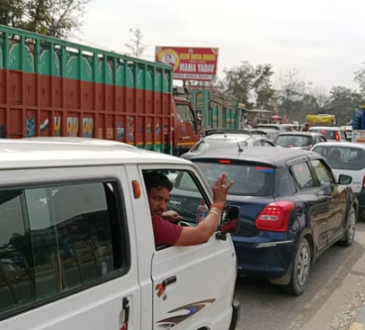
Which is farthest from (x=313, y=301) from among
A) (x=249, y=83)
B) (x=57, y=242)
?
(x=249, y=83)

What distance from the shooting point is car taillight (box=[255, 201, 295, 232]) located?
195 inches

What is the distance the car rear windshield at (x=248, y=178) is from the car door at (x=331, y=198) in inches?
48.1

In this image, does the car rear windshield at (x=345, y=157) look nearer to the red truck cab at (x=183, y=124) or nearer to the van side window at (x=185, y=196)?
the red truck cab at (x=183, y=124)

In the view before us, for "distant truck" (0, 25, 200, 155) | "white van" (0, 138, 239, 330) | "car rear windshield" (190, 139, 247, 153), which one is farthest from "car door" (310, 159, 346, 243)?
"car rear windshield" (190, 139, 247, 153)

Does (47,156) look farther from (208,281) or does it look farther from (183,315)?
(208,281)

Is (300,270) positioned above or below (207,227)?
below

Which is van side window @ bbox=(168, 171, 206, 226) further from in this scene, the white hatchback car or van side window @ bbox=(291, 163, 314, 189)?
the white hatchback car

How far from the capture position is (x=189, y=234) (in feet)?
9.07

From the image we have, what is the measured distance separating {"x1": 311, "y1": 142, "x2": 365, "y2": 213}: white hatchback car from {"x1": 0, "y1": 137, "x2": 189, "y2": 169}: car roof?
7.40 meters

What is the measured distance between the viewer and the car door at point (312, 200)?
18.1ft

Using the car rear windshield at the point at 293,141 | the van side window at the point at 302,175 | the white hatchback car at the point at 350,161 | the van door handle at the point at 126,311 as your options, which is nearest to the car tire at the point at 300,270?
the van side window at the point at 302,175

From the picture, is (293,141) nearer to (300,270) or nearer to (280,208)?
(300,270)

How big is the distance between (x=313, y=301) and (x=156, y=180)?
10.5 feet

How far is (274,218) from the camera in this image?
496 cm
